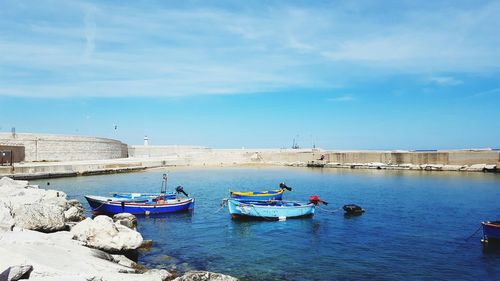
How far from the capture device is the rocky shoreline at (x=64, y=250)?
25.7ft

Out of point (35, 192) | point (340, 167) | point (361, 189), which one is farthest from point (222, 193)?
point (340, 167)

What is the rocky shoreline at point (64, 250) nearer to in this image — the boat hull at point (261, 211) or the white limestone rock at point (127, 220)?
the white limestone rock at point (127, 220)

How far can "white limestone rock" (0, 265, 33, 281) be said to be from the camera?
22.9 ft

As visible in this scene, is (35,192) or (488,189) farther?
(488,189)

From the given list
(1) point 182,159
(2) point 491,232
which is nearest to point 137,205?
(2) point 491,232

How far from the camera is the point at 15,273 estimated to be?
705 centimetres

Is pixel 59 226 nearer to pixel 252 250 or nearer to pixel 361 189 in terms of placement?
pixel 252 250

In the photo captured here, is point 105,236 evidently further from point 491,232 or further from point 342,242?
point 491,232

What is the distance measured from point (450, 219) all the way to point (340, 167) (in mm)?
42495

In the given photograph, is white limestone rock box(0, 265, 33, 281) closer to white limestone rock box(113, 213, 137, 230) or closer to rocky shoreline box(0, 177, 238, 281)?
rocky shoreline box(0, 177, 238, 281)

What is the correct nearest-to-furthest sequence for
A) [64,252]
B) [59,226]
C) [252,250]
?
[64,252]
[59,226]
[252,250]

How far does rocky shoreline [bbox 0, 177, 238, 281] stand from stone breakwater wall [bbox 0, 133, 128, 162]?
4249cm

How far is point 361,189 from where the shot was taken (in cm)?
3391

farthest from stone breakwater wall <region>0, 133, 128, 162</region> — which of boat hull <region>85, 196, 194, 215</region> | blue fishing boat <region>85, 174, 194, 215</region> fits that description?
boat hull <region>85, 196, 194, 215</region>
